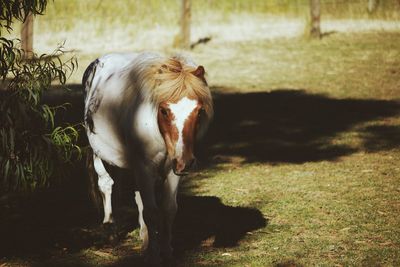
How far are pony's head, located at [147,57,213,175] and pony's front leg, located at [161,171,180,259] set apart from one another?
48 centimetres

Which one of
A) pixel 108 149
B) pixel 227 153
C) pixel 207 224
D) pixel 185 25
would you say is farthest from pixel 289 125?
pixel 185 25

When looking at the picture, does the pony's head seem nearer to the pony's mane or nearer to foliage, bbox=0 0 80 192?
the pony's mane

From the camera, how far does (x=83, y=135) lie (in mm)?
10141

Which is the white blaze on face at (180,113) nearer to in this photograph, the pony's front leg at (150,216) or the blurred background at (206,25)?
the pony's front leg at (150,216)

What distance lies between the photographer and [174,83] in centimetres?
477

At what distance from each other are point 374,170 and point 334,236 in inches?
101

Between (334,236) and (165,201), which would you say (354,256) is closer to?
(334,236)

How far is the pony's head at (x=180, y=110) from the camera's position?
4.69 metres

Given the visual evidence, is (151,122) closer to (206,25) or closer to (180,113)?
(180,113)

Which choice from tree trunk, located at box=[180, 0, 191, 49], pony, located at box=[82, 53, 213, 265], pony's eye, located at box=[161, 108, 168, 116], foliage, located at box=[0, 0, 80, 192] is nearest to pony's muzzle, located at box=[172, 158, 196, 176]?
pony, located at box=[82, 53, 213, 265]

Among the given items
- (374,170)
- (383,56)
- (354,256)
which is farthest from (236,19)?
(354,256)

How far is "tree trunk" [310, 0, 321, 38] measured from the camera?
59.0 ft

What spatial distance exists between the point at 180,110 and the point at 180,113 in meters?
0.02

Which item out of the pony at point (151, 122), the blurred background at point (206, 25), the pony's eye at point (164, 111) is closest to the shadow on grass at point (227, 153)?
the pony at point (151, 122)
